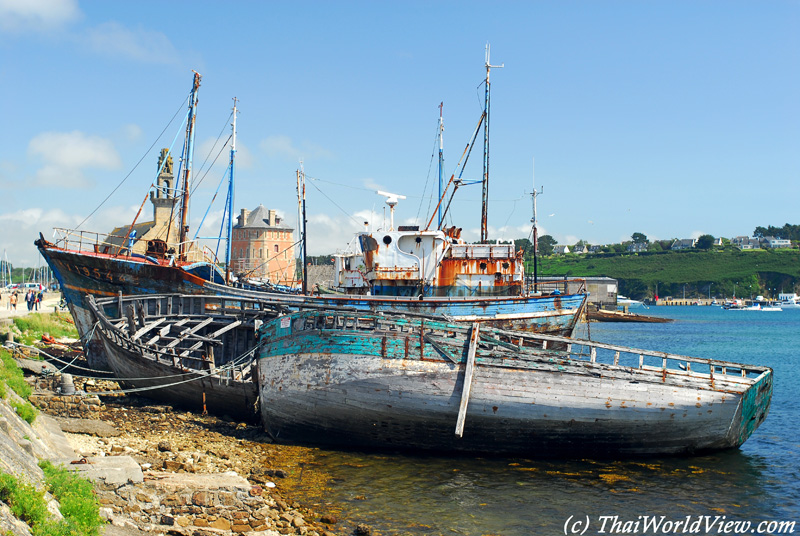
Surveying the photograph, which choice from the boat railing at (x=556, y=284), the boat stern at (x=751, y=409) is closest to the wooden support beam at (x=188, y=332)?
the boat railing at (x=556, y=284)

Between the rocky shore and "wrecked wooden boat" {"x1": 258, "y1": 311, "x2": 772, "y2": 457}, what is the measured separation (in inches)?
75.2

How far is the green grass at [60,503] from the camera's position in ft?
23.6

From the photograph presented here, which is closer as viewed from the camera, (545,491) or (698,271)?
(545,491)

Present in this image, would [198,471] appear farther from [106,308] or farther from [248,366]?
[106,308]

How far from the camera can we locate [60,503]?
8.35 m

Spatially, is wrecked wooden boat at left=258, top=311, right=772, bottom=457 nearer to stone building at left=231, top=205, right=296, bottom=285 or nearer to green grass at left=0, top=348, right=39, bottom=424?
green grass at left=0, top=348, right=39, bottom=424

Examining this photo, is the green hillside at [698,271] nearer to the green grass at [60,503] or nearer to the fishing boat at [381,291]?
the fishing boat at [381,291]

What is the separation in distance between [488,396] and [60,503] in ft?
29.4

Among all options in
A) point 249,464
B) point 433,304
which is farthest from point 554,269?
point 249,464

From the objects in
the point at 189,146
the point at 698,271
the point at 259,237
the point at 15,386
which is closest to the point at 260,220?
the point at 259,237

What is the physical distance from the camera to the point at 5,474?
7.54 m

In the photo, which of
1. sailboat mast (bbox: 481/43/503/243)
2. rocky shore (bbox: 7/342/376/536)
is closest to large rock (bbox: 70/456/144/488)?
rocky shore (bbox: 7/342/376/536)

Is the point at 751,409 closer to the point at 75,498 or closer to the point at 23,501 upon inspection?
the point at 75,498

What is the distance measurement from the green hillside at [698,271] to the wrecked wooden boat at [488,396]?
151m
